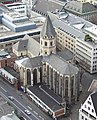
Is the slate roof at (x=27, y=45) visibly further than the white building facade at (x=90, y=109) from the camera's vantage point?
Yes

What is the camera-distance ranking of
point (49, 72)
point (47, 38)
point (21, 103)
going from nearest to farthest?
1. point (21, 103)
2. point (49, 72)
3. point (47, 38)

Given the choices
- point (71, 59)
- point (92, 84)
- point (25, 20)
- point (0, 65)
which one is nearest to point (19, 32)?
point (25, 20)

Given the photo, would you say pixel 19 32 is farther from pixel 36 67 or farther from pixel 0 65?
pixel 36 67

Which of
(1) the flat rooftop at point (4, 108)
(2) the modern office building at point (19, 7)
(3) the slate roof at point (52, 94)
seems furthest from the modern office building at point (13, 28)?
(1) the flat rooftop at point (4, 108)

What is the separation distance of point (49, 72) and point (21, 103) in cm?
1248

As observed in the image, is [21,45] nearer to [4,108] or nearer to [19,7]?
[4,108]

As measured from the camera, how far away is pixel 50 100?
104312 mm

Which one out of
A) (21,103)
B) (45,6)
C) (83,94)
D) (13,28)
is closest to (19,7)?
(45,6)

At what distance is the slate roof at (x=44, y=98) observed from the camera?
10175cm

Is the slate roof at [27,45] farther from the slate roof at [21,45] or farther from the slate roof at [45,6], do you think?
the slate roof at [45,6]

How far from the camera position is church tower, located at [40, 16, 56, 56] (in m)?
113

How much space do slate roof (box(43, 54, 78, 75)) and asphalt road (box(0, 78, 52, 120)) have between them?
41.9 feet

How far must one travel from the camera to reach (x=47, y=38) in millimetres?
112875

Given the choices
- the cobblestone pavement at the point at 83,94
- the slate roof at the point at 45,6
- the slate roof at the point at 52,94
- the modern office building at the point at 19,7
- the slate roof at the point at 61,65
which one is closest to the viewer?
the cobblestone pavement at the point at 83,94
